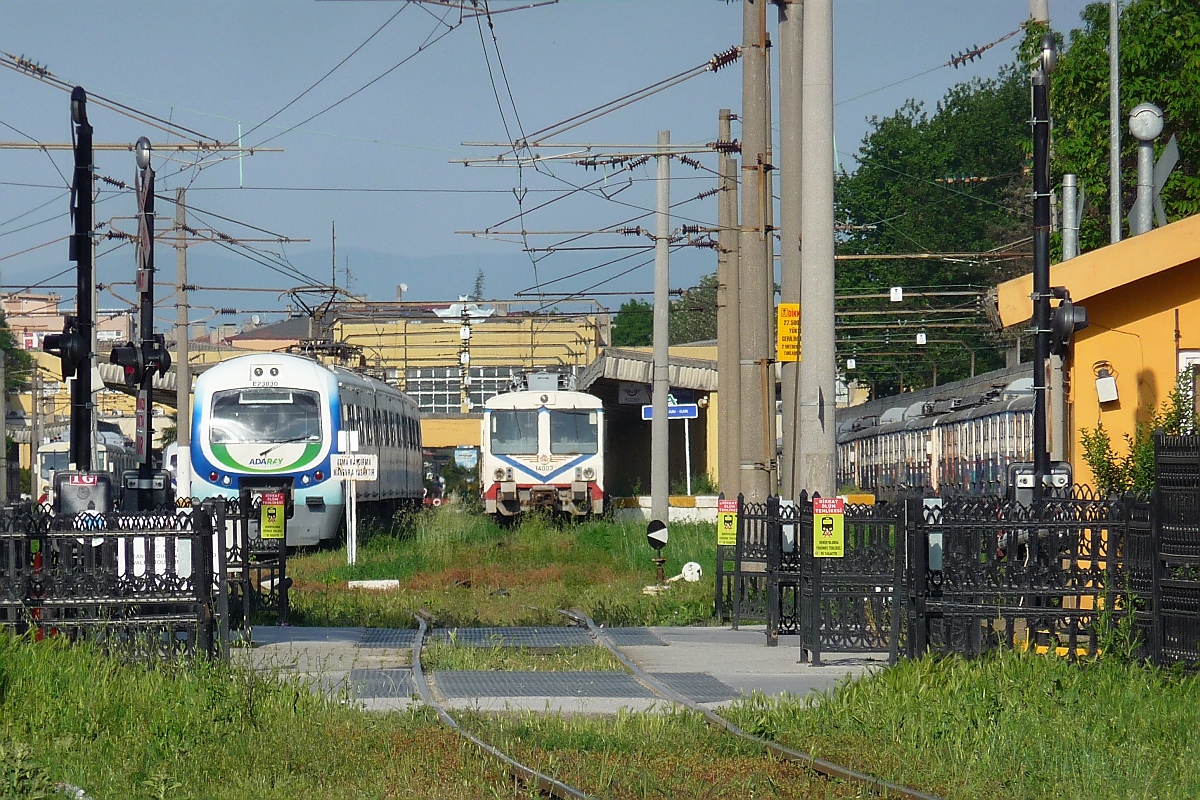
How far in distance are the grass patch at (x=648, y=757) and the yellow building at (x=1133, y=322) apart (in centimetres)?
806

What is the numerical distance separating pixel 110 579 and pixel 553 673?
3.78m

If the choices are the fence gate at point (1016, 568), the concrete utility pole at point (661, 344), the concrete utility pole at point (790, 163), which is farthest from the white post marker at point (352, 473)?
the fence gate at point (1016, 568)

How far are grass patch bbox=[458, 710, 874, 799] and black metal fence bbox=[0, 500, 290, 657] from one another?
2.57 metres

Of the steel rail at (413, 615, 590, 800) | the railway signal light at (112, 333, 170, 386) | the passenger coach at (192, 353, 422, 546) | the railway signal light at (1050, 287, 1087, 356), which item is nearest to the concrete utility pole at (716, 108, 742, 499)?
the passenger coach at (192, 353, 422, 546)

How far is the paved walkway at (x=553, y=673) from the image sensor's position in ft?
37.0

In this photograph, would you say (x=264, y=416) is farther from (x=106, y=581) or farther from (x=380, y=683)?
(x=106, y=581)

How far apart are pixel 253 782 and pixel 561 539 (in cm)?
2176

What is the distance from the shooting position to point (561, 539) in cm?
2969

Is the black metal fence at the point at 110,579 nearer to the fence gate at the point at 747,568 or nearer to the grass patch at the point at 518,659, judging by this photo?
the grass patch at the point at 518,659

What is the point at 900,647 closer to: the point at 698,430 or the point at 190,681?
the point at 190,681

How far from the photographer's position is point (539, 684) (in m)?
12.2

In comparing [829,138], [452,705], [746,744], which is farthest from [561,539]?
[746,744]

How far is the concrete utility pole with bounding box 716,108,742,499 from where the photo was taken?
76.1 feet

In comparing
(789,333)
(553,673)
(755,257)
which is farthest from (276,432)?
(553,673)
